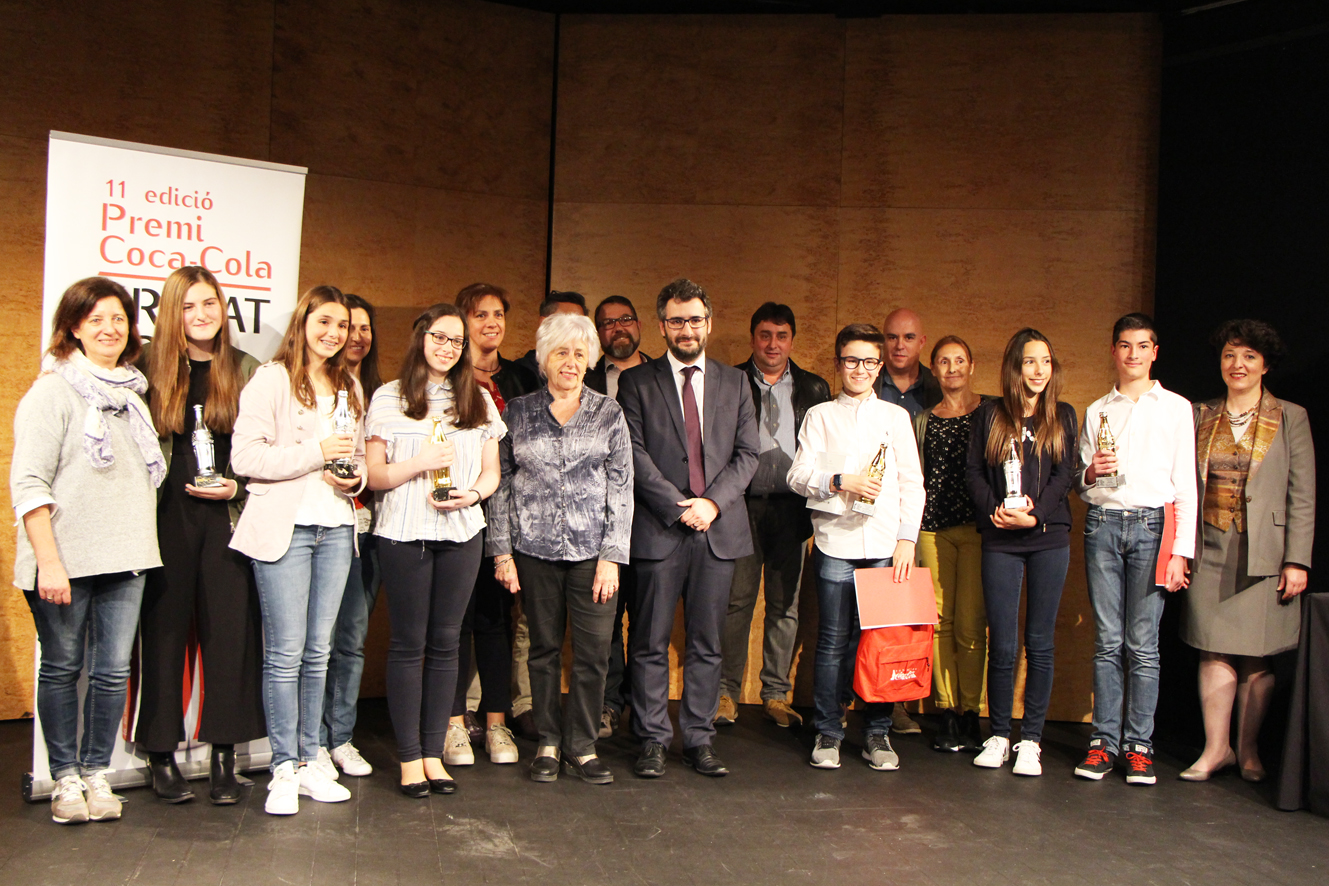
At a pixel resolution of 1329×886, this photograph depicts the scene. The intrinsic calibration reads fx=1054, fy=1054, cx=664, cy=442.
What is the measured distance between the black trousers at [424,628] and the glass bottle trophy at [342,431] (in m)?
0.26

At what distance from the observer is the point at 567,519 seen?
3684 millimetres

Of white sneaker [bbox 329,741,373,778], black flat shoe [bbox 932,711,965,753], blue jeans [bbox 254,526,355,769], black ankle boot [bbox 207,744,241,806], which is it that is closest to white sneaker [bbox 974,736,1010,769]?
black flat shoe [bbox 932,711,965,753]

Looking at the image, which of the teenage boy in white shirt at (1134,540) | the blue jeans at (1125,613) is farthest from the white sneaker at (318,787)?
the blue jeans at (1125,613)

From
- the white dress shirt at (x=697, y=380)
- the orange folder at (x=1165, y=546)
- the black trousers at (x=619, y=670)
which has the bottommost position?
the black trousers at (x=619, y=670)

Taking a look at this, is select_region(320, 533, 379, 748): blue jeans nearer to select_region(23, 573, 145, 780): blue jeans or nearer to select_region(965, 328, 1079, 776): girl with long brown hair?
select_region(23, 573, 145, 780): blue jeans

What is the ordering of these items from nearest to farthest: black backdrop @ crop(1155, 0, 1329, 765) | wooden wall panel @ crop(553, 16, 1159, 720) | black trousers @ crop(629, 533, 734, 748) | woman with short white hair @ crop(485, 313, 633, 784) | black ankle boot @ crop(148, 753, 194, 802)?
black ankle boot @ crop(148, 753, 194, 802) → woman with short white hair @ crop(485, 313, 633, 784) → black trousers @ crop(629, 533, 734, 748) → black backdrop @ crop(1155, 0, 1329, 765) → wooden wall panel @ crop(553, 16, 1159, 720)

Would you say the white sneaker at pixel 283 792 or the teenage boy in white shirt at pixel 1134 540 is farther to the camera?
the teenage boy in white shirt at pixel 1134 540

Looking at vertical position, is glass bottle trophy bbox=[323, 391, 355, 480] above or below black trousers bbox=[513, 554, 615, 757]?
above

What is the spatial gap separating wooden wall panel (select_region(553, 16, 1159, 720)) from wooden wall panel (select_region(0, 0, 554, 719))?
0.90 ft

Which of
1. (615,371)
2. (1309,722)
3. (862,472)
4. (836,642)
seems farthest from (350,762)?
(1309,722)

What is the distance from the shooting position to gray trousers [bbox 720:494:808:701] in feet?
15.2

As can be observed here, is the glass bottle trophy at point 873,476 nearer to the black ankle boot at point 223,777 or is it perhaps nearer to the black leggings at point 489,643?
the black leggings at point 489,643

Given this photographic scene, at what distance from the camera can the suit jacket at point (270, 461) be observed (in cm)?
331

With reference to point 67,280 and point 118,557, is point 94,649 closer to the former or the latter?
point 118,557
